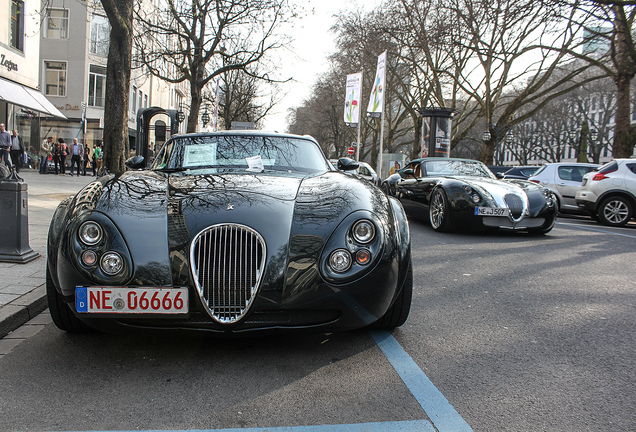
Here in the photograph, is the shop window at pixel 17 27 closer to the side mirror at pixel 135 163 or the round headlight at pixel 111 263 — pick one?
the side mirror at pixel 135 163

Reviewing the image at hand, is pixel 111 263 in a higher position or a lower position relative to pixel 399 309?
higher

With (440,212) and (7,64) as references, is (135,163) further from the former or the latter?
(7,64)

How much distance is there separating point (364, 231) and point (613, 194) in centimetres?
1051

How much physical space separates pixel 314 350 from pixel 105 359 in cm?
113

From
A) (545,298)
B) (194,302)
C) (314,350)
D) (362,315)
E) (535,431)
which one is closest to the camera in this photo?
(535,431)

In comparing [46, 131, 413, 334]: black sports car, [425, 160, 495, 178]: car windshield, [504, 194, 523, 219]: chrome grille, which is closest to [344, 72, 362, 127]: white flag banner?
[425, 160, 495, 178]: car windshield

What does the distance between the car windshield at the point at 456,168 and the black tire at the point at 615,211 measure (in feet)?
11.6

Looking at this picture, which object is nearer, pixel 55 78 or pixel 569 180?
pixel 569 180

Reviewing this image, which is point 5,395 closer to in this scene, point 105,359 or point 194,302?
point 105,359

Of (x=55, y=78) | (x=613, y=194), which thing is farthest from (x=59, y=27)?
(x=613, y=194)

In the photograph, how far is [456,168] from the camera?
979 centimetres

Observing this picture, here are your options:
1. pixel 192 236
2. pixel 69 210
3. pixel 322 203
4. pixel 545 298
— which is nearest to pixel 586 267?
pixel 545 298

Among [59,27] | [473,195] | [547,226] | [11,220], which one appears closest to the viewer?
[11,220]

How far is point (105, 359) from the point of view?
9.57 feet
